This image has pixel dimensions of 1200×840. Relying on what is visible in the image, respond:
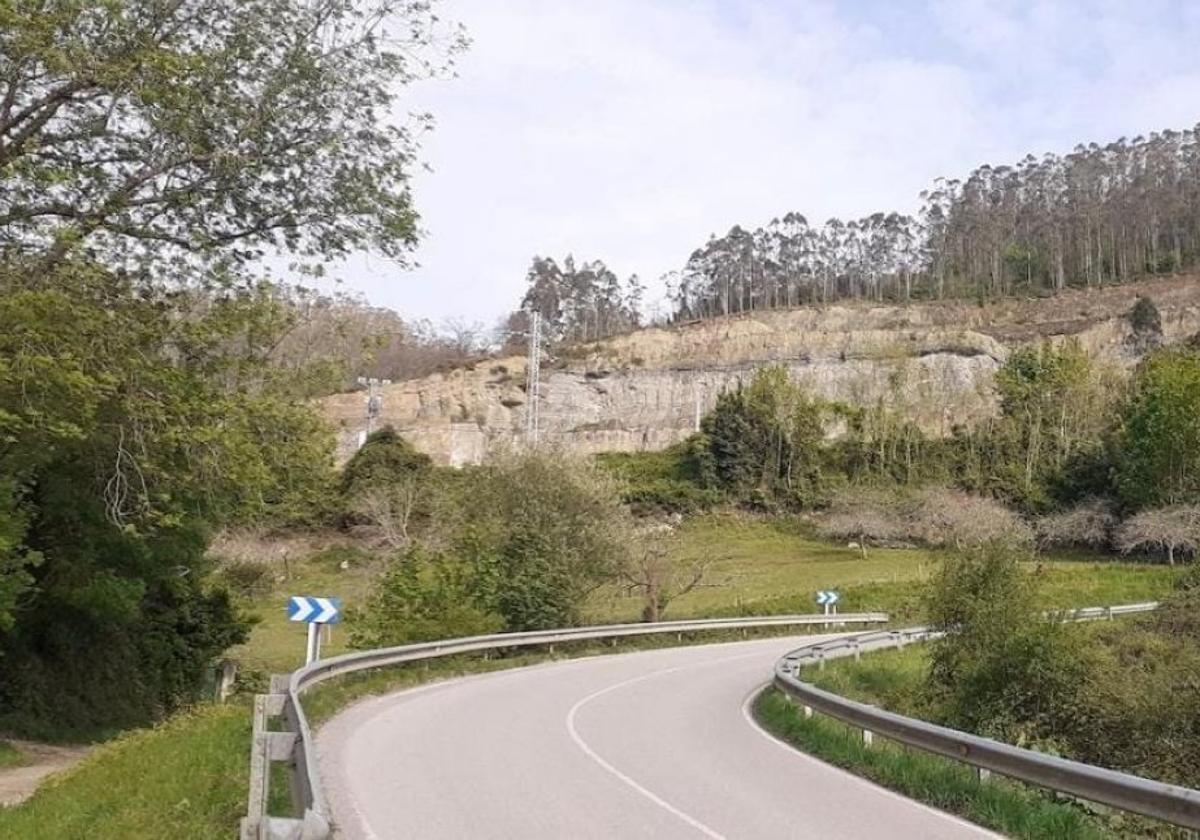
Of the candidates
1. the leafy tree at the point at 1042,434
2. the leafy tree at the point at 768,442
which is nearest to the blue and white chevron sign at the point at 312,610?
the leafy tree at the point at 1042,434

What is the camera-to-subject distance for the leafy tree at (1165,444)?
63.3 m

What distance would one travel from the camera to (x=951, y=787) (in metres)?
9.71

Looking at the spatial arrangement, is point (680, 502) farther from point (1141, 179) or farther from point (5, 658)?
point (1141, 179)

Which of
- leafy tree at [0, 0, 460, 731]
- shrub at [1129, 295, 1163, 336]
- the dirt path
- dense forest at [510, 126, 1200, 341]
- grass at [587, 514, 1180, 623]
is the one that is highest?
dense forest at [510, 126, 1200, 341]

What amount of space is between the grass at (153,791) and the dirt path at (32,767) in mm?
678

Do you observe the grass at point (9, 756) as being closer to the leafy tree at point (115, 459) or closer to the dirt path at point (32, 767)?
the dirt path at point (32, 767)

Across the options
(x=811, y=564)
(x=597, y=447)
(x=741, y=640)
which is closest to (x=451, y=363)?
(x=597, y=447)

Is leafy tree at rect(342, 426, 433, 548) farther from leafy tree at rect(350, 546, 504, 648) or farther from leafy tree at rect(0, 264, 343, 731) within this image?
leafy tree at rect(0, 264, 343, 731)

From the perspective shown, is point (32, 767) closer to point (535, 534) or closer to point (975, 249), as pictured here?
point (535, 534)

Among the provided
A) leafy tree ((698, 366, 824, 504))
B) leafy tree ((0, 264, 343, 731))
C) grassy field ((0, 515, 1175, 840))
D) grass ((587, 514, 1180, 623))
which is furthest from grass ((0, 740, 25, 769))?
leafy tree ((698, 366, 824, 504))

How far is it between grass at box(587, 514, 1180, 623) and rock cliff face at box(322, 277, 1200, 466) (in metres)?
24.9

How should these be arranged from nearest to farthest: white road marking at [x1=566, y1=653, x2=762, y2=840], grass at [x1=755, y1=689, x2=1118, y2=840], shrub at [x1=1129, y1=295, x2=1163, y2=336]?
grass at [x1=755, y1=689, x2=1118, y2=840] → white road marking at [x1=566, y1=653, x2=762, y2=840] → shrub at [x1=1129, y1=295, x2=1163, y2=336]

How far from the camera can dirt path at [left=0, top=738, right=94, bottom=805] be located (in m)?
13.9

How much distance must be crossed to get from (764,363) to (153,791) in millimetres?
93346
